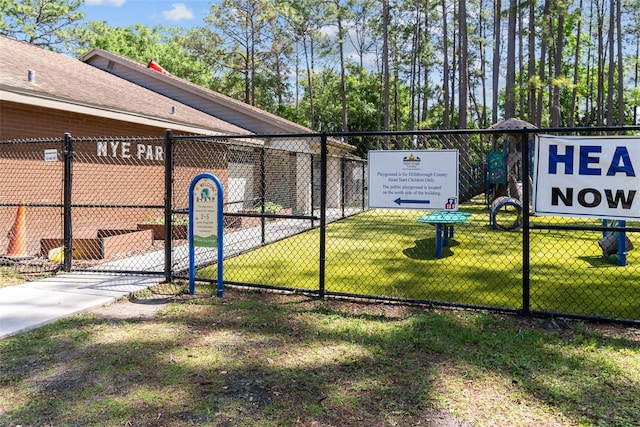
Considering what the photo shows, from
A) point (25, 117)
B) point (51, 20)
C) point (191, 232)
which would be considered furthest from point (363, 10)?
point (191, 232)

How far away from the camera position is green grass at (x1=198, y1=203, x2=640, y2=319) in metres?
5.77

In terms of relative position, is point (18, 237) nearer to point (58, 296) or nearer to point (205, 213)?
point (58, 296)

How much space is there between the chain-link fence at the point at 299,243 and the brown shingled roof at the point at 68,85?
0.80 metres

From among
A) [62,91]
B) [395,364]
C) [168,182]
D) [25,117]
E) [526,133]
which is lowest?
[395,364]

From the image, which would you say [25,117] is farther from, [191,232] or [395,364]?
[395,364]

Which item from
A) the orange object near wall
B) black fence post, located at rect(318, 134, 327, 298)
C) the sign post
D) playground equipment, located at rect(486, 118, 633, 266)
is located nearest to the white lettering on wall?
the orange object near wall

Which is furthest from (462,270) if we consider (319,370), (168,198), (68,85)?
(68,85)

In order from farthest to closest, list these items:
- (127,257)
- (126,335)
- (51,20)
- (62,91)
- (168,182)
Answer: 1. (51,20)
2. (62,91)
3. (127,257)
4. (168,182)
5. (126,335)

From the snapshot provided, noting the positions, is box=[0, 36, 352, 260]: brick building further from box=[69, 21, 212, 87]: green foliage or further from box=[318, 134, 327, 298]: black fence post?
box=[69, 21, 212, 87]: green foliage

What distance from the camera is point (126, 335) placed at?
4.46 meters

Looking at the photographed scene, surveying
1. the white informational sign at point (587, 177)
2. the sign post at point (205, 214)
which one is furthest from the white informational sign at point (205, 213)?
the white informational sign at point (587, 177)

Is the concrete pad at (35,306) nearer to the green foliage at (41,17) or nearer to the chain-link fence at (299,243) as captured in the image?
the chain-link fence at (299,243)

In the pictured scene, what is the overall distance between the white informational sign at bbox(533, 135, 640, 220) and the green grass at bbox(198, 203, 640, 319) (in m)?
1.20

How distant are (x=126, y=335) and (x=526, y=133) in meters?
4.34
